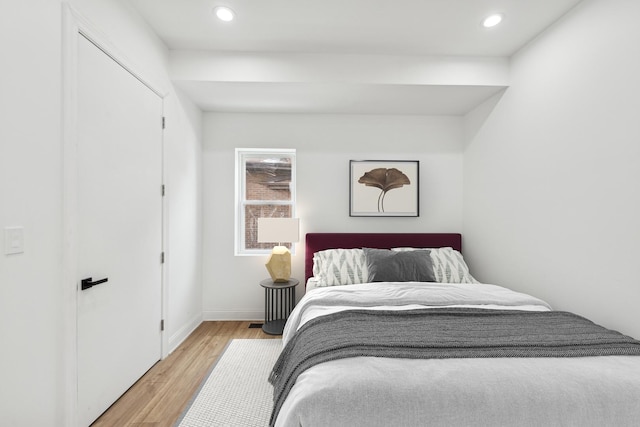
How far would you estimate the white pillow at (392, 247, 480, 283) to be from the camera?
2.84 m

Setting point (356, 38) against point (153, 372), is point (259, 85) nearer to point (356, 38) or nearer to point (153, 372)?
point (356, 38)

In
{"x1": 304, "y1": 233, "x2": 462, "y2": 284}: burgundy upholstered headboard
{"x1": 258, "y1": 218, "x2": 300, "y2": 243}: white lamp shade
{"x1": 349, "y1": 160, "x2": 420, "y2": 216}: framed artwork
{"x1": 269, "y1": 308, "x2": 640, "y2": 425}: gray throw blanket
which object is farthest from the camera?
{"x1": 349, "y1": 160, "x2": 420, "y2": 216}: framed artwork

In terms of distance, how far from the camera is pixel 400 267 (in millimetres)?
2734

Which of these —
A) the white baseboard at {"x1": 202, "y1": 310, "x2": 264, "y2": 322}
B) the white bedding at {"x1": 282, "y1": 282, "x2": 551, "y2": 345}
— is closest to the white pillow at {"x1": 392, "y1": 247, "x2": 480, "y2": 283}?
the white bedding at {"x1": 282, "y1": 282, "x2": 551, "y2": 345}

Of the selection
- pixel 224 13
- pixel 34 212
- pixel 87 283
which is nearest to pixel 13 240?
pixel 34 212

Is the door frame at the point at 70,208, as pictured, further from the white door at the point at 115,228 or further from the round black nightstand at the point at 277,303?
the round black nightstand at the point at 277,303

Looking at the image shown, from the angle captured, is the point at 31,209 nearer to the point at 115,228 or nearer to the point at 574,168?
the point at 115,228

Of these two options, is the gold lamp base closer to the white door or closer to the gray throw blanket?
the white door

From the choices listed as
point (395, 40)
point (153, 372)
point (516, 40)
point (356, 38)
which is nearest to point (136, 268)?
point (153, 372)

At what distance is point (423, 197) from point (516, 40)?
5.45 feet

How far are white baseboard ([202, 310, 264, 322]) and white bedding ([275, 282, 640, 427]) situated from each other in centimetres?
215

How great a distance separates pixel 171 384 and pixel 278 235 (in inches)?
58.3

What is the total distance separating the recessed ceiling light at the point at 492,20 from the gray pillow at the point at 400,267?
1.97m

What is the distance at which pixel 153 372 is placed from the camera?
227cm
